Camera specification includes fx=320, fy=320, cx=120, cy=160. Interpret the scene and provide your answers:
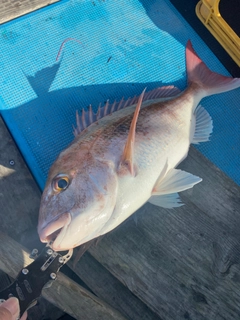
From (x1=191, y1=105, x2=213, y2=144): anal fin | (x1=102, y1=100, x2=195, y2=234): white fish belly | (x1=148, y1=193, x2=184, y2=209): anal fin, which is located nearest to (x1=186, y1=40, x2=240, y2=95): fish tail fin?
(x1=191, y1=105, x2=213, y2=144): anal fin

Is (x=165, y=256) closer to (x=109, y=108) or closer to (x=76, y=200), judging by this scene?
(x=76, y=200)

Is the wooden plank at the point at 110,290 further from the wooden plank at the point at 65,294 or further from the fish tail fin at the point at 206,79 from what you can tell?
the fish tail fin at the point at 206,79

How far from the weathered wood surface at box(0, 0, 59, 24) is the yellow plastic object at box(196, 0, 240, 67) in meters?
1.37

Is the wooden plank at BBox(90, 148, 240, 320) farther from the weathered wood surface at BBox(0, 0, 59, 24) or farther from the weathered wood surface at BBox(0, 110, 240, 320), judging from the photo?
the weathered wood surface at BBox(0, 0, 59, 24)

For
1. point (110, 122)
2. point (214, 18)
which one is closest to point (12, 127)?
point (110, 122)

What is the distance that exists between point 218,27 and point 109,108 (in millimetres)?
1432

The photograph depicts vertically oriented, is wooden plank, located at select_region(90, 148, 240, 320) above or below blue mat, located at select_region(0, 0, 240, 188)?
below

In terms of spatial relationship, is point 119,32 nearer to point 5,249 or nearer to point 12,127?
point 12,127

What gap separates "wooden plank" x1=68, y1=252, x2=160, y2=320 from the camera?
213cm

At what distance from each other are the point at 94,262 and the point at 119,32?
1.92 m

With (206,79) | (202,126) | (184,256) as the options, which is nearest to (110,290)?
(184,256)

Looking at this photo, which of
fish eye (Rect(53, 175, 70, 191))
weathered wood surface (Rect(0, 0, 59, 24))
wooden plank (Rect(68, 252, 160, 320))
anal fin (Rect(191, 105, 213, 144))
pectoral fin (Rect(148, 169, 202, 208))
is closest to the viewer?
fish eye (Rect(53, 175, 70, 191))

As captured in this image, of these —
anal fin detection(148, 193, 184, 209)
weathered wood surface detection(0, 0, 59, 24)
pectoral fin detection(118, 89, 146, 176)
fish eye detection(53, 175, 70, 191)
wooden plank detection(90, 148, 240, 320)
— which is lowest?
wooden plank detection(90, 148, 240, 320)

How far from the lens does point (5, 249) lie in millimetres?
1892
